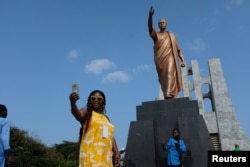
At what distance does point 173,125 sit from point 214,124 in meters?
19.0

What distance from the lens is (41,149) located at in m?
14.0

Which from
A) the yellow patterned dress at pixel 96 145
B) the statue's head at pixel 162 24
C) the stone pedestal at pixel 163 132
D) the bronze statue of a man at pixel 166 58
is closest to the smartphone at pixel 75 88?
the yellow patterned dress at pixel 96 145

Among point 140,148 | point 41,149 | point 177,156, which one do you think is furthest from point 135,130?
point 41,149

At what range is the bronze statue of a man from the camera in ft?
25.2

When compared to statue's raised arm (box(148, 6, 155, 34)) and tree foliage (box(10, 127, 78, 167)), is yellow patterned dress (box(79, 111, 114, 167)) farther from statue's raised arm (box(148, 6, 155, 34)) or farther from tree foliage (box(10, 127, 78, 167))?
tree foliage (box(10, 127, 78, 167))

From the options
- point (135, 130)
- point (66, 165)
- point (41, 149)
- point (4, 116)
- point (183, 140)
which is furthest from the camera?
point (66, 165)

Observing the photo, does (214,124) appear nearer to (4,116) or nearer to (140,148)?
(140,148)

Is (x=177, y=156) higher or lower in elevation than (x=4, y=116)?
lower

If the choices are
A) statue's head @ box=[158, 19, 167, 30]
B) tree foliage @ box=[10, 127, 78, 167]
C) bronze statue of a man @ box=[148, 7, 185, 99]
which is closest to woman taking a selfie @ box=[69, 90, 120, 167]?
bronze statue of a man @ box=[148, 7, 185, 99]

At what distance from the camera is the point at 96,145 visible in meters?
2.75

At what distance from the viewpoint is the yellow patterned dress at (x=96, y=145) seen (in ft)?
8.87

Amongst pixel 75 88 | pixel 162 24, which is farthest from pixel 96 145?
pixel 162 24

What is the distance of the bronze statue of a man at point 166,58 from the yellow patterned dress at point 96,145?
4.84 meters

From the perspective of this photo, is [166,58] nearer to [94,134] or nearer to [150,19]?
[150,19]
